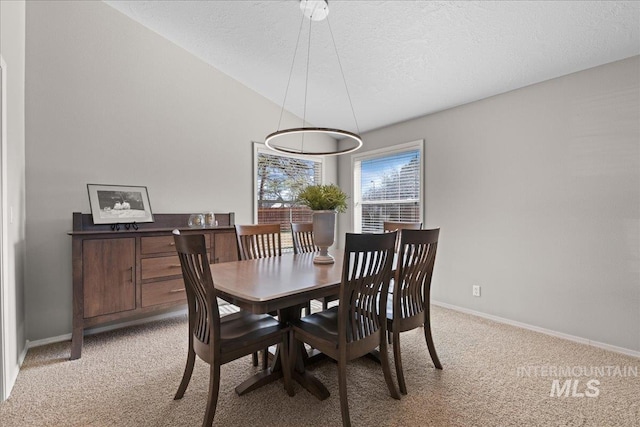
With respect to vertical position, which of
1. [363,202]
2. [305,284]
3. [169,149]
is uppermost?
[169,149]

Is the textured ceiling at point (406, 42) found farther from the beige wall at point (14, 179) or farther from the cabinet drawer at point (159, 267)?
the cabinet drawer at point (159, 267)

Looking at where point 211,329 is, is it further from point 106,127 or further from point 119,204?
point 106,127

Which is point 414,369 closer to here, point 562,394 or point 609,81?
point 562,394

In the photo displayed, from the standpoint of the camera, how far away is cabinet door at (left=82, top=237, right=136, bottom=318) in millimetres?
2504

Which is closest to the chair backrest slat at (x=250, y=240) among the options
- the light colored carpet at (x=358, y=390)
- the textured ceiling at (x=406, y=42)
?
the light colored carpet at (x=358, y=390)

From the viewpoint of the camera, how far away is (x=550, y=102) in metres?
2.86

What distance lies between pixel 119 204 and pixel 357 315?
8.47 feet

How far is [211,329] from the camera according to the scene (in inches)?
61.4

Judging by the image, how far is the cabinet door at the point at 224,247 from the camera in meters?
3.22

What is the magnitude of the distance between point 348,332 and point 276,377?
0.74m

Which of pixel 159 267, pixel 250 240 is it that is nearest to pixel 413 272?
pixel 250 240

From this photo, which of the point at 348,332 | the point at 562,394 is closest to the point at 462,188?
the point at 562,394

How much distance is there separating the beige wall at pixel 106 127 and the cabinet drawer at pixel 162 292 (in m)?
0.70

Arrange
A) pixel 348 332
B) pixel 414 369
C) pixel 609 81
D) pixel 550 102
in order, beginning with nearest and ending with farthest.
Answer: pixel 348 332 < pixel 414 369 < pixel 609 81 < pixel 550 102
